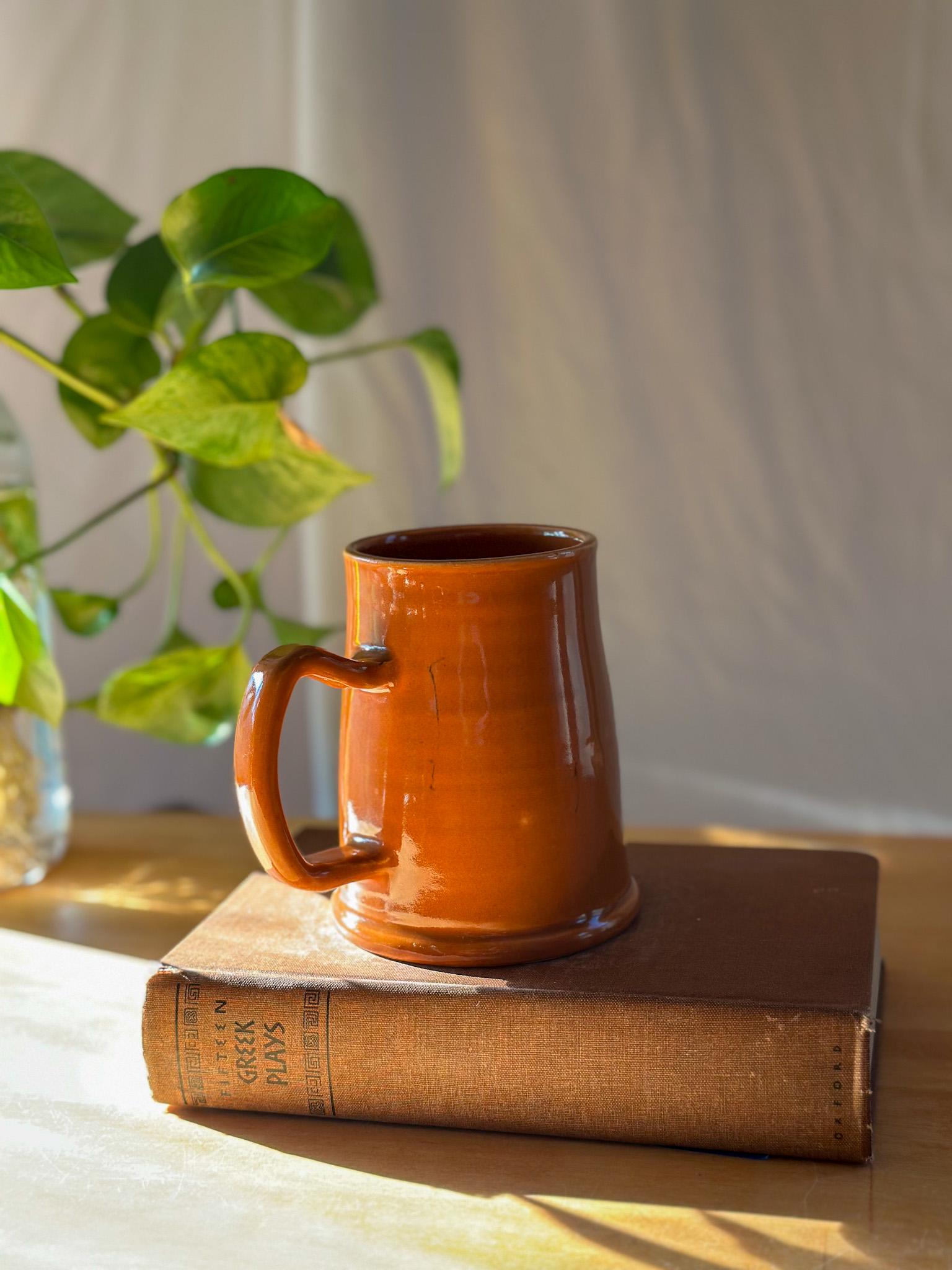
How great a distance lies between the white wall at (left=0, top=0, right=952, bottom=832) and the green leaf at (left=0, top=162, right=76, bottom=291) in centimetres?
47

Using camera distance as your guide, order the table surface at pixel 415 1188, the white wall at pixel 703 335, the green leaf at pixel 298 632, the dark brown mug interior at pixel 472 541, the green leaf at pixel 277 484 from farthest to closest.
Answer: the white wall at pixel 703 335 < the green leaf at pixel 298 632 < the green leaf at pixel 277 484 < the dark brown mug interior at pixel 472 541 < the table surface at pixel 415 1188

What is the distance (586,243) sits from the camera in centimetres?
101

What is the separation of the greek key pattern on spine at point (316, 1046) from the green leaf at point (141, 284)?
1.35 feet

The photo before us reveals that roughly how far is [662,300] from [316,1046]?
700 millimetres

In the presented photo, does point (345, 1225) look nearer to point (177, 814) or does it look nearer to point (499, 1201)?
point (499, 1201)

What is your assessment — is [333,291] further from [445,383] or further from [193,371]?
[193,371]

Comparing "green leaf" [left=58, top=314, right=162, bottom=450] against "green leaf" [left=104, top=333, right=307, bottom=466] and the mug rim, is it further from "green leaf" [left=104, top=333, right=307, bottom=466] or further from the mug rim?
the mug rim

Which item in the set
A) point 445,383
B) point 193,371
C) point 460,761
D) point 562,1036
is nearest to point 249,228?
point 193,371

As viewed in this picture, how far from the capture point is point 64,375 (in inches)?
27.6

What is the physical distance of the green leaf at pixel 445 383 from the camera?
768 millimetres

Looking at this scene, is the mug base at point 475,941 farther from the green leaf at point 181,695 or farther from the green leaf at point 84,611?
the green leaf at point 84,611

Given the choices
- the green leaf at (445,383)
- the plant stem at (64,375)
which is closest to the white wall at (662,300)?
the green leaf at (445,383)

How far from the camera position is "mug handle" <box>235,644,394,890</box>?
48 centimetres

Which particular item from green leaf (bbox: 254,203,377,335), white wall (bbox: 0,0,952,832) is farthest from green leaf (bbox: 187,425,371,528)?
white wall (bbox: 0,0,952,832)
